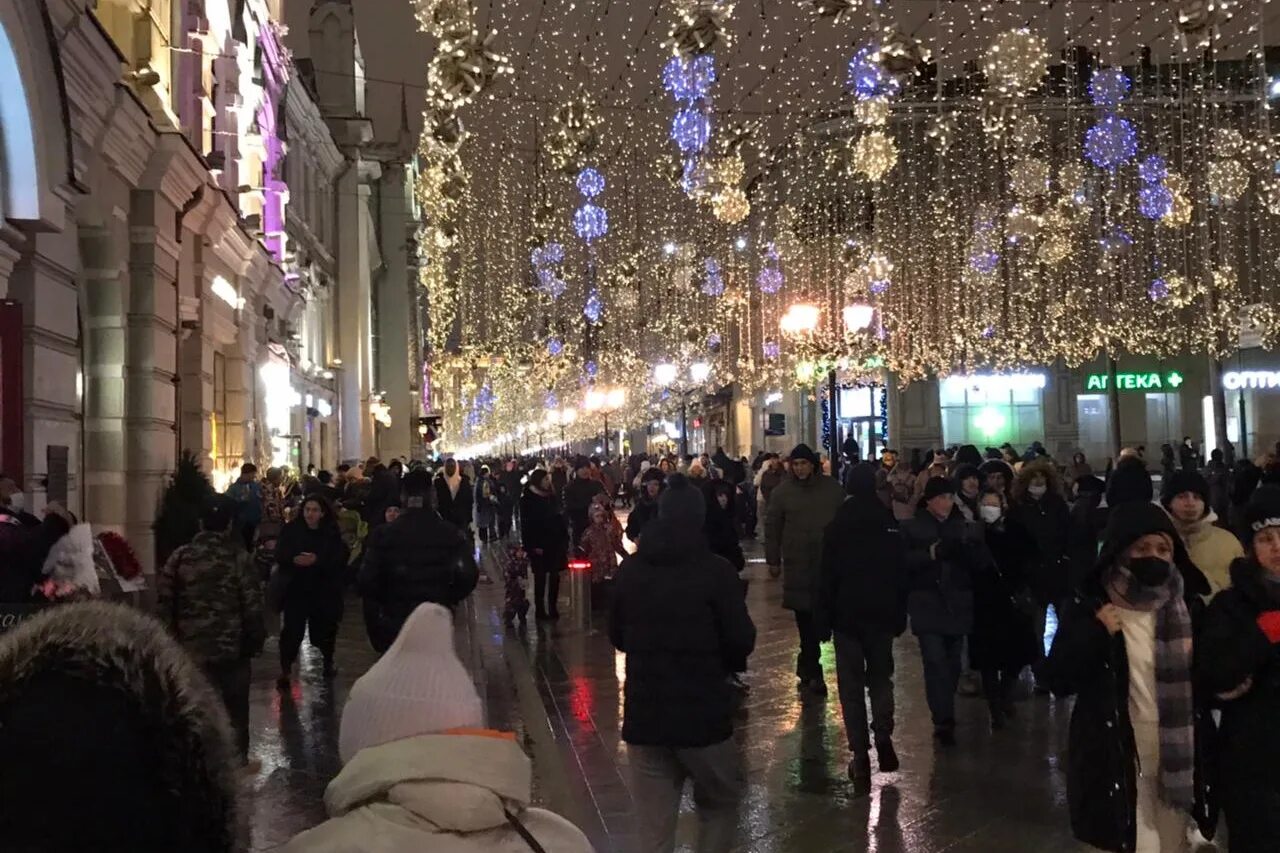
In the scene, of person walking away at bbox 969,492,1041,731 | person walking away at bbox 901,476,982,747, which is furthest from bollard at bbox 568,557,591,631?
person walking away at bbox 901,476,982,747

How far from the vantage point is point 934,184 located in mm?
43625

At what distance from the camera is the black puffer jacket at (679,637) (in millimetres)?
5105

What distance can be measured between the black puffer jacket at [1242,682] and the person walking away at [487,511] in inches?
1112

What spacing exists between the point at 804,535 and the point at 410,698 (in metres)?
8.26

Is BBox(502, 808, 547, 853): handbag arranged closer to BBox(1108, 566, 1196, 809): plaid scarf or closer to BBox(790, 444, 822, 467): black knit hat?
BBox(1108, 566, 1196, 809): plaid scarf

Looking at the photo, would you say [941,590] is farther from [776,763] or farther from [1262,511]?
[1262,511]

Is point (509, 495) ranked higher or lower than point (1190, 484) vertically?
lower

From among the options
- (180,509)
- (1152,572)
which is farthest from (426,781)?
(180,509)

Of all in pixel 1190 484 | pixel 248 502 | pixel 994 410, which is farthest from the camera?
pixel 994 410

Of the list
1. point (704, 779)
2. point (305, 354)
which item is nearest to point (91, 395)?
point (704, 779)

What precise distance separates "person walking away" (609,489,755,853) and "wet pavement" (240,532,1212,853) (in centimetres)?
127

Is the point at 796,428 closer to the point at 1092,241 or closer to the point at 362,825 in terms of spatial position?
the point at 1092,241

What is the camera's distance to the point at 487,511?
111 feet

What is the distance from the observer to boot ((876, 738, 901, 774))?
25.1 ft
